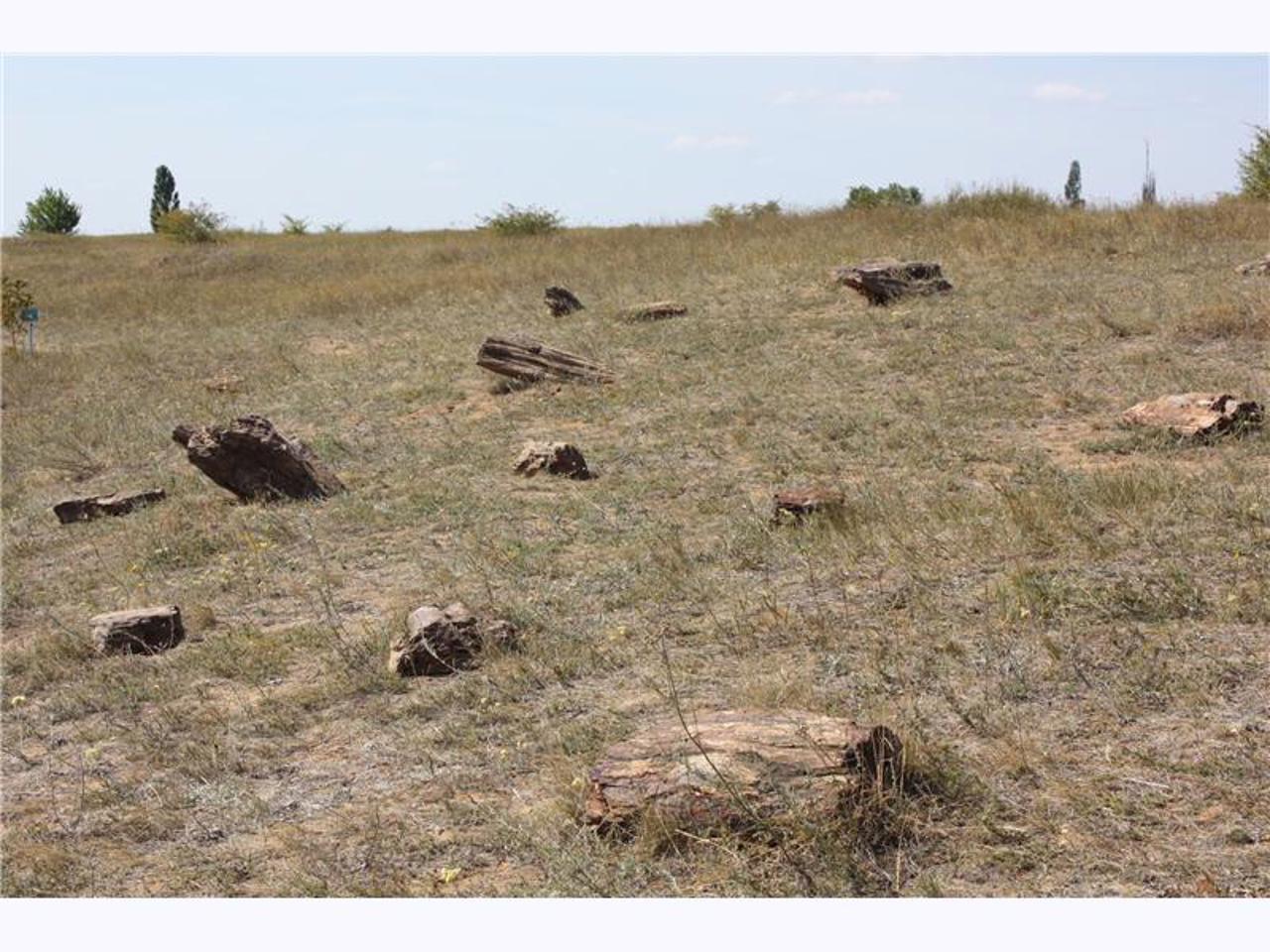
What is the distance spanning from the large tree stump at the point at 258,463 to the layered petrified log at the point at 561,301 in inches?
282

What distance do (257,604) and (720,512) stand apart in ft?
9.82

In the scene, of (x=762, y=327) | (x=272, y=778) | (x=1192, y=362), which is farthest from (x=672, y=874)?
(x=762, y=327)

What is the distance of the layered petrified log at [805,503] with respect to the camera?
26.1ft

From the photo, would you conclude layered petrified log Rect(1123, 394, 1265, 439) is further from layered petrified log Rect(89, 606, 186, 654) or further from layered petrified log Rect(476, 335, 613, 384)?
layered petrified log Rect(89, 606, 186, 654)

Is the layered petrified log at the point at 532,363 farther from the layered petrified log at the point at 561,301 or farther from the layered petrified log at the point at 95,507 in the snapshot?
the layered petrified log at the point at 95,507

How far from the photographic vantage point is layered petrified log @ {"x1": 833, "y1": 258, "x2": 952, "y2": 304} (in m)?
14.7

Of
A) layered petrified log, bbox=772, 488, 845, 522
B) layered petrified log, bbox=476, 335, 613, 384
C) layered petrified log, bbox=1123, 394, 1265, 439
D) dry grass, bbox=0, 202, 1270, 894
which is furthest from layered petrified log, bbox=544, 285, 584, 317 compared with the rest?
layered petrified log, bbox=772, 488, 845, 522

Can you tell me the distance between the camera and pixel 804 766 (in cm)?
432

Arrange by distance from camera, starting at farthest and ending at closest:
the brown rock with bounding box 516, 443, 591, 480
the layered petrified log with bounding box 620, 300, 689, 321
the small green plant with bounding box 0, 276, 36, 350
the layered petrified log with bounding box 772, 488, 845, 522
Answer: the small green plant with bounding box 0, 276, 36, 350, the layered petrified log with bounding box 620, 300, 689, 321, the brown rock with bounding box 516, 443, 591, 480, the layered petrified log with bounding box 772, 488, 845, 522

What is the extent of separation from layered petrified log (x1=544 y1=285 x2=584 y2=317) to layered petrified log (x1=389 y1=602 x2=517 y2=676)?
35.5 feet

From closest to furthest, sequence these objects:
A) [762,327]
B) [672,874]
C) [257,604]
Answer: [672,874] → [257,604] → [762,327]

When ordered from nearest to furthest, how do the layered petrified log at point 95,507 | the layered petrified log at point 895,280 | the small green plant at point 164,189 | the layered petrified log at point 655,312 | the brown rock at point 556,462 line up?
the brown rock at point 556,462 < the layered petrified log at point 95,507 < the layered petrified log at point 895,280 < the layered petrified log at point 655,312 < the small green plant at point 164,189

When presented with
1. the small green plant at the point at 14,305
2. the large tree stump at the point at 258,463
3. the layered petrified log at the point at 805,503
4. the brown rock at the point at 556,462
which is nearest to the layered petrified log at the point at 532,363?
the brown rock at the point at 556,462

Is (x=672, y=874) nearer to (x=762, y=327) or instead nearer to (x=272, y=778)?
(x=272, y=778)
